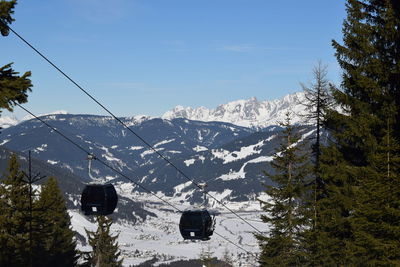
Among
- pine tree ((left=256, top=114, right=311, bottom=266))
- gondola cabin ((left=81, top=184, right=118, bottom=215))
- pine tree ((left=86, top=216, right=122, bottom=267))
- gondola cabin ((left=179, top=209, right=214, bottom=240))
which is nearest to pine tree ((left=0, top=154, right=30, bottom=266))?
gondola cabin ((left=81, top=184, right=118, bottom=215))

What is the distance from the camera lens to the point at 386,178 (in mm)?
19047

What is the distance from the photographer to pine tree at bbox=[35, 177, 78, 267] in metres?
49.4

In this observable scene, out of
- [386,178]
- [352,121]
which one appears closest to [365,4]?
[352,121]

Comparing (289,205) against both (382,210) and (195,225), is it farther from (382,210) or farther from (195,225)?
(382,210)

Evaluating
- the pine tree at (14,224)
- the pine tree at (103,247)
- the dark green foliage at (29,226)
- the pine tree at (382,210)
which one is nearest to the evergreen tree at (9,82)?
the pine tree at (382,210)

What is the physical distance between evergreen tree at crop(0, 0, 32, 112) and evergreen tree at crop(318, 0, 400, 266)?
41.2 feet

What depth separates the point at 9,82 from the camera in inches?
527

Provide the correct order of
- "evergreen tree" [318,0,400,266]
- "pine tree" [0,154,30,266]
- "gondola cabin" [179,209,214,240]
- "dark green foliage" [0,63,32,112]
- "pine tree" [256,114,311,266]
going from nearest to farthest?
"dark green foliage" [0,63,32,112] < "evergreen tree" [318,0,400,266] < "pine tree" [256,114,311,266] < "pine tree" [0,154,30,266] < "gondola cabin" [179,209,214,240]

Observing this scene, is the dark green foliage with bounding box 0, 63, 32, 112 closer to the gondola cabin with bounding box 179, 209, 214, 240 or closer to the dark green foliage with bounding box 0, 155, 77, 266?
the dark green foliage with bounding box 0, 155, 77, 266

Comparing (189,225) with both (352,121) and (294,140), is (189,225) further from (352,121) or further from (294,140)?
(352,121)

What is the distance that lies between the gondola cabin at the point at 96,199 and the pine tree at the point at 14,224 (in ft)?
18.3

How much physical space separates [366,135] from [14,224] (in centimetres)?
2791

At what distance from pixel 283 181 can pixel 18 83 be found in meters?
25.6

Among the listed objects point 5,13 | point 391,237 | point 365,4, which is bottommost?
point 391,237
